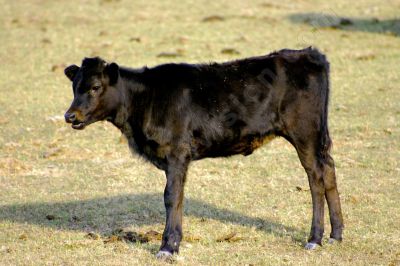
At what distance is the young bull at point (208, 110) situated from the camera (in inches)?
338

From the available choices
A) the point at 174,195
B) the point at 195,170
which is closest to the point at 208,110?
the point at 174,195

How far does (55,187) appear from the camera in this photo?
11766 mm

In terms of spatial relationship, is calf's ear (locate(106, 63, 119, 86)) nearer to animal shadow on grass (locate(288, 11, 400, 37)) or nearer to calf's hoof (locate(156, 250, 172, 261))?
calf's hoof (locate(156, 250, 172, 261))

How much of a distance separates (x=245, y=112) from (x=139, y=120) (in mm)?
1160

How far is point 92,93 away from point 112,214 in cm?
220

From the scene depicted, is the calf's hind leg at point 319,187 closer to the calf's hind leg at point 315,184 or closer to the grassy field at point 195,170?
the calf's hind leg at point 315,184

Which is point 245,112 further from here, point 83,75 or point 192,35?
point 192,35

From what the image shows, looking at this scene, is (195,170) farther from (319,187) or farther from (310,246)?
(310,246)

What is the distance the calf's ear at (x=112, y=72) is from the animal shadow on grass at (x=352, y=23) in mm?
15583

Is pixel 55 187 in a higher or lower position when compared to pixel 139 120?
lower

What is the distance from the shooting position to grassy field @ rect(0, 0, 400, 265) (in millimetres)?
8828

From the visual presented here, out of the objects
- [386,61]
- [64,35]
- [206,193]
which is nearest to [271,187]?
[206,193]

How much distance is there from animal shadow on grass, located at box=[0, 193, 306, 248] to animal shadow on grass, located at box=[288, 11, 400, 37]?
14.1 m

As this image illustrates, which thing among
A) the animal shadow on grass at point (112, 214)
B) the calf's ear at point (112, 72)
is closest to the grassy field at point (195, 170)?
the animal shadow on grass at point (112, 214)
